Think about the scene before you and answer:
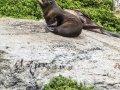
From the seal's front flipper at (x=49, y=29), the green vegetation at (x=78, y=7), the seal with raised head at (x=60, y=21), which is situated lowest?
the green vegetation at (x=78, y=7)

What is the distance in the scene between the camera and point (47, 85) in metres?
5.50

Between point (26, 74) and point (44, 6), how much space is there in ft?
10.3

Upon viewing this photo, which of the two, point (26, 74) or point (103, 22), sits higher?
point (26, 74)

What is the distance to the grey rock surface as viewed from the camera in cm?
561

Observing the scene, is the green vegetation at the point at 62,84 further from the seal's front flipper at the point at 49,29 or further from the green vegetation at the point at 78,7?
the green vegetation at the point at 78,7

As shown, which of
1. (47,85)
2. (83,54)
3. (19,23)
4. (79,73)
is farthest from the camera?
(19,23)

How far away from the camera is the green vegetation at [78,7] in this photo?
37.0ft

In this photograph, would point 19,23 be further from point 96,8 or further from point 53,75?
point 96,8

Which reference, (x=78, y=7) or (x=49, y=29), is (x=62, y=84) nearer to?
(x=49, y=29)

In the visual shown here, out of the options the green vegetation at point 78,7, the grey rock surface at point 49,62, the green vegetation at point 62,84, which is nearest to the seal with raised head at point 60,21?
the grey rock surface at point 49,62

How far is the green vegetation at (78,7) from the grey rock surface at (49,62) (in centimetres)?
430

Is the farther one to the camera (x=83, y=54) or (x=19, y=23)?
(x=19, y=23)

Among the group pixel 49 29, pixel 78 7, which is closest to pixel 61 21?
pixel 49 29

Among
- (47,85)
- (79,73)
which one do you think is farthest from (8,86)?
(79,73)
